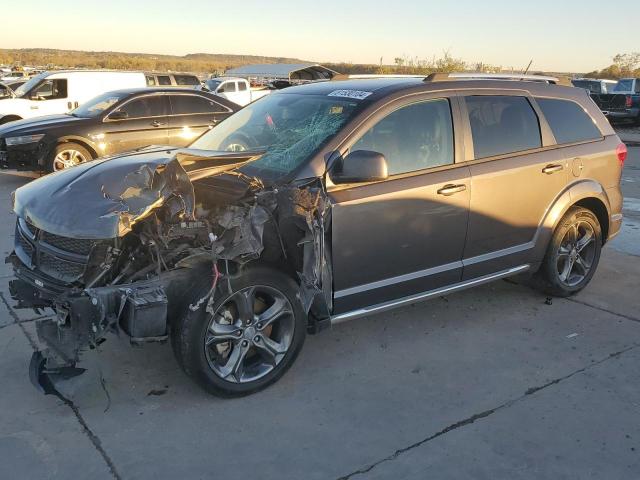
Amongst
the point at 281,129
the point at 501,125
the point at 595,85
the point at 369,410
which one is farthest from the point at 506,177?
the point at 595,85

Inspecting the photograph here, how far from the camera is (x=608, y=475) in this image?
2916 millimetres

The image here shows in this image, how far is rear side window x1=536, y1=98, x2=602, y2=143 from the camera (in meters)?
4.85

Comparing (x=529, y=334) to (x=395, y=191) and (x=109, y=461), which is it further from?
(x=109, y=461)

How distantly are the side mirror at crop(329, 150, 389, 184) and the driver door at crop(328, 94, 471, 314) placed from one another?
0.05 meters

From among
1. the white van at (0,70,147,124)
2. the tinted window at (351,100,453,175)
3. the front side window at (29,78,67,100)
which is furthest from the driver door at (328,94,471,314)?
the front side window at (29,78,67,100)

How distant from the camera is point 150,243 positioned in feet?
10.7

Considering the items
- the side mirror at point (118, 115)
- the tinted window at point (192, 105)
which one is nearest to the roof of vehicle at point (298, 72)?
the tinted window at point (192, 105)

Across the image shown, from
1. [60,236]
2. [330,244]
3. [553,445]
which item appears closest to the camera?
[553,445]

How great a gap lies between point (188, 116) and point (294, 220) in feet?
26.3

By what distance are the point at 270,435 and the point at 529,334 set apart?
2277 millimetres

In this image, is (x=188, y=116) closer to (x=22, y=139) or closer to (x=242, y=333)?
(x=22, y=139)

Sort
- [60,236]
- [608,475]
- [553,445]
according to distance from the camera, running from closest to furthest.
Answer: [608,475] → [553,445] → [60,236]

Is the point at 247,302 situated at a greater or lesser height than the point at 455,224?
lesser

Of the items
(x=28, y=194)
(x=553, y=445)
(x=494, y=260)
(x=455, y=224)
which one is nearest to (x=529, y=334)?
(x=494, y=260)
